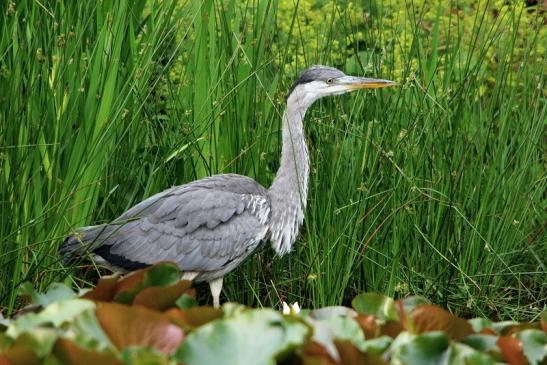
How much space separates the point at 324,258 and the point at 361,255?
0.61ft

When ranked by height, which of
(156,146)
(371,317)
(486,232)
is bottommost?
(486,232)

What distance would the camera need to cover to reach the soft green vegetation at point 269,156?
16.6 ft

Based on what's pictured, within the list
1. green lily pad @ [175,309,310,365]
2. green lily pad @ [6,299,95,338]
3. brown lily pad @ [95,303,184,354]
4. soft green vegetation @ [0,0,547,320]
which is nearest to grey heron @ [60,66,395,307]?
soft green vegetation @ [0,0,547,320]

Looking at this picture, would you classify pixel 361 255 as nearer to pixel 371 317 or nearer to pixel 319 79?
pixel 319 79

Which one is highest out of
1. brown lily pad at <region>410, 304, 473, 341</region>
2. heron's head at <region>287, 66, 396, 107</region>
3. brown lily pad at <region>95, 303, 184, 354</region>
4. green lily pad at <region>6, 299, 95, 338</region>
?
brown lily pad at <region>95, 303, 184, 354</region>

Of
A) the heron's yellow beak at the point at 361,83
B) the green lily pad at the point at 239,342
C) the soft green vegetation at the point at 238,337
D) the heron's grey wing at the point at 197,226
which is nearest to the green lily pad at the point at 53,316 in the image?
the soft green vegetation at the point at 238,337

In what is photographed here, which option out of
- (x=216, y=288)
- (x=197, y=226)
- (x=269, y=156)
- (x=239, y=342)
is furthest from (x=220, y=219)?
(x=239, y=342)

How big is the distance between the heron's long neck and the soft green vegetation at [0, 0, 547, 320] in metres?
0.09

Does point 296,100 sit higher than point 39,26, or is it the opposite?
point 39,26

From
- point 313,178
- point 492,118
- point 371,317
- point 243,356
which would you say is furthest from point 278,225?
point 243,356

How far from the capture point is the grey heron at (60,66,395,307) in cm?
538

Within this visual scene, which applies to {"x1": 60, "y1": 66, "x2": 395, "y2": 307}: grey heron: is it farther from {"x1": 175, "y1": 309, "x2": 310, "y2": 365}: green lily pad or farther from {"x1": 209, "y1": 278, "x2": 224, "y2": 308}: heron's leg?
{"x1": 175, "y1": 309, "x2": 310, "y2": 365}: green lily pad

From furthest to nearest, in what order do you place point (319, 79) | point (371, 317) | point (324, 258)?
point (319, 79) < point (324, 258) < point (371, 317)

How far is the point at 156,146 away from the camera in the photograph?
5.80 metres
